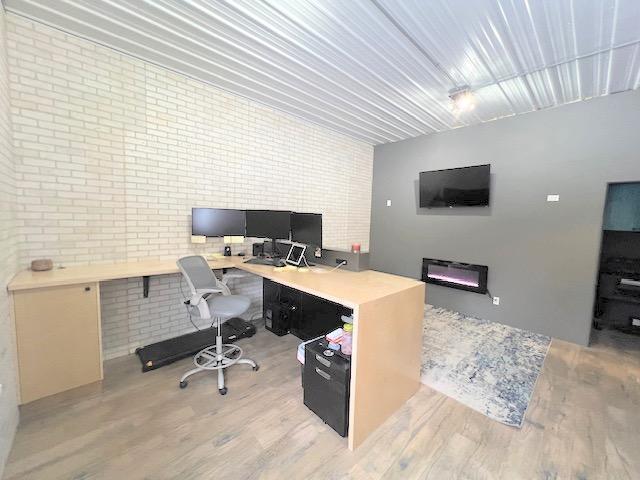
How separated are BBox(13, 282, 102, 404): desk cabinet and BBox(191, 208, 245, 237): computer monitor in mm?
1058

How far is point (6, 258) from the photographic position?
1712 mm

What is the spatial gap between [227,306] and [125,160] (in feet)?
5.87

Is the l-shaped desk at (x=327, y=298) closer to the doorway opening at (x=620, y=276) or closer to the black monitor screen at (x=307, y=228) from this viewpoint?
the black monitor screen at (x=307, y=228)

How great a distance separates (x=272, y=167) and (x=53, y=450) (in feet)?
10.6

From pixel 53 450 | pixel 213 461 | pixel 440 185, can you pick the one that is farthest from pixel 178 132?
pixel 440 185

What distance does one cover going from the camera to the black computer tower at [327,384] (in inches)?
63.7

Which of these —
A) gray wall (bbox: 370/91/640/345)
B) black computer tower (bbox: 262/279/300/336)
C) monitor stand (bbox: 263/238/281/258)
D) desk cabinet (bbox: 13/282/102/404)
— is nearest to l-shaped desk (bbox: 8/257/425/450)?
desk cabinet (bbox: 13/282/102/404)

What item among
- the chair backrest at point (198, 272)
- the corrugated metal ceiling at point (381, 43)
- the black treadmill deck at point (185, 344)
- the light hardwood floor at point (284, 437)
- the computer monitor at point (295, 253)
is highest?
the corrugated metal ceiling at point (381, 43)

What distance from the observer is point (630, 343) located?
3.12 meters

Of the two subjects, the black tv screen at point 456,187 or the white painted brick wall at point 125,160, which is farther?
the black tv screen at point 456,187

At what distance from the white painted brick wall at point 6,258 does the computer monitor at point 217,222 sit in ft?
4.21

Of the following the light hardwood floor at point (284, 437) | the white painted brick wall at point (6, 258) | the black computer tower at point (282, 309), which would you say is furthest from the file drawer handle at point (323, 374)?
the white painted brick wall at point (6, 258)

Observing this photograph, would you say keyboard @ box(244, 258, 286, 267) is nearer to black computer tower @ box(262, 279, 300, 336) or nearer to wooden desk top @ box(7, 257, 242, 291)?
wooden desk top @ box(7, 257, 242, 291)

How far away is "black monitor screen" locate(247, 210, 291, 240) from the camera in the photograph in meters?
2.89
